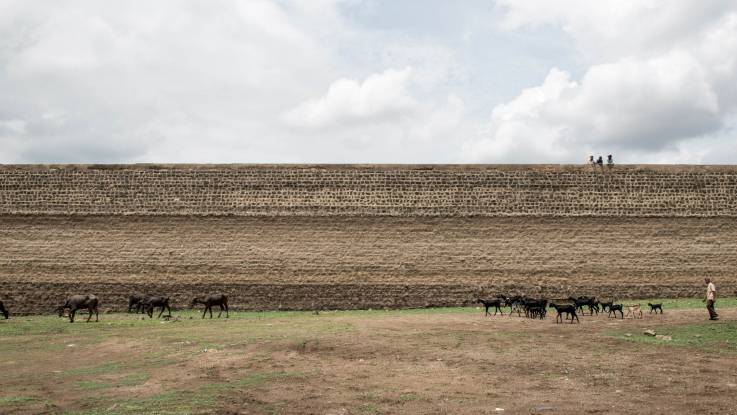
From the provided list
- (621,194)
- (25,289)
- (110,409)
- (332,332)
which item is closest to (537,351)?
(332,332)

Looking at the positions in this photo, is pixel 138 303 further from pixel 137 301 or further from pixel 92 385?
pixel 92 385

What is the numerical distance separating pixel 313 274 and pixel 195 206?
5064 mm

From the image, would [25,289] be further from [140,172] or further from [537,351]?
[537,351]

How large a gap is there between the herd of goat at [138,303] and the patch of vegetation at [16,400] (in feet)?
33.6

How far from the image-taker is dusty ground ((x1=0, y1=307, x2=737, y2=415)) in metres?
7.74

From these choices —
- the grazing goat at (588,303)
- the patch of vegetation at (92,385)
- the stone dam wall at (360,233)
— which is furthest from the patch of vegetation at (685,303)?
the patch of vegetation at (92,385)

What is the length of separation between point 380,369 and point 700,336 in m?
6.82

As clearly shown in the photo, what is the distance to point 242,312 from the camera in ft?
71.9

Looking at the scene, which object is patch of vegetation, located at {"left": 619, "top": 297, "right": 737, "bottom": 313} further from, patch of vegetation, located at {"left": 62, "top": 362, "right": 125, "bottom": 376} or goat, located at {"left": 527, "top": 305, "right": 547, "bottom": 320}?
patch of vegetation, located at {"left": 62, "top": 362, "right": 125, "bottom": 376}

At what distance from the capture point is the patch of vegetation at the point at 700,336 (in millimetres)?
11437

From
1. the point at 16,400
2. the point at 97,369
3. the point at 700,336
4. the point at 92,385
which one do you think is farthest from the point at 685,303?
the point at 16,400

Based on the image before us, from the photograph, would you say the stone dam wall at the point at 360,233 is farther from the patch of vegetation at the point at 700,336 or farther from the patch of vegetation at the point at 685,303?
the patch of vegetation at the point at 700,336

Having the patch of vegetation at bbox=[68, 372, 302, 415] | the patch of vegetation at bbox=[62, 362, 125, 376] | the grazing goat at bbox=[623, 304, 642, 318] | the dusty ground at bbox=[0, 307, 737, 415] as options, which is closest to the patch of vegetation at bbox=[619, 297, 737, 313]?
the grazing goat at bbox=[623, 304, 642, 318]

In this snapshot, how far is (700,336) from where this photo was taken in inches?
491
